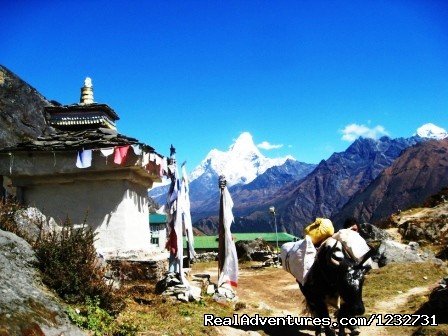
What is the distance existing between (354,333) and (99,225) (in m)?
8.11

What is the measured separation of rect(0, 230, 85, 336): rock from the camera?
17.2ft

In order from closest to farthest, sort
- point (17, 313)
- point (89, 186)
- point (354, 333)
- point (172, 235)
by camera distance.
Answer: point (17, 313), point (354, 333), point (172, 235), point (89, 186)

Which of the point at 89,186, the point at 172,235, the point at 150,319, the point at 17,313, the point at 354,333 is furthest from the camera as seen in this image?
the point at 89,186

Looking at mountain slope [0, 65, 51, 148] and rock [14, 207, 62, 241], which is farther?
mountain slope [0, 65, 51, 148]

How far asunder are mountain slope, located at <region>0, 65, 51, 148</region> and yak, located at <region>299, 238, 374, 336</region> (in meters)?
29.2

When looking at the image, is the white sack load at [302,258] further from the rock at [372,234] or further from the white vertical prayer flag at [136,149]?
the rock at [372,234]

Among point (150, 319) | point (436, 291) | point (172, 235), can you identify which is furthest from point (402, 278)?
point (150, 319)

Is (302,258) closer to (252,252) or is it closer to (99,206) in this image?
(99,206)

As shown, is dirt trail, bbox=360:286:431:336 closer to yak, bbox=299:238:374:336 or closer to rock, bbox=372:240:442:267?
yak, bbox=299:238:374:336

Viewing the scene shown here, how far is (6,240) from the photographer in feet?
25.1

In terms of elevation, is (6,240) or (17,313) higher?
(6,240)

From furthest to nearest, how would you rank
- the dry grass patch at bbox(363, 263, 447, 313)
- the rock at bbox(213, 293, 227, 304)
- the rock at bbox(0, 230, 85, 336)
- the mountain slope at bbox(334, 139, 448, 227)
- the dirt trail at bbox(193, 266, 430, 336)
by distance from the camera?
the mountain slope at bbox(334, 139, 448, 227) < the dry grass patch at bbox(363, 263, 447, 313) < the rock at bbox(213, 293, 227, 304) < the dirt trail at bbox(193, 266, 430, 336) < the rock at bbox(0, 230, 85, 336)

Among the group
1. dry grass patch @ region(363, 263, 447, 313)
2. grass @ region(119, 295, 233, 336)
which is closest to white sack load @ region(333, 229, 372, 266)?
grass @ region(119, 295, 233, 336)

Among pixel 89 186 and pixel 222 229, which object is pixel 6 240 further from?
pixel 222 229
